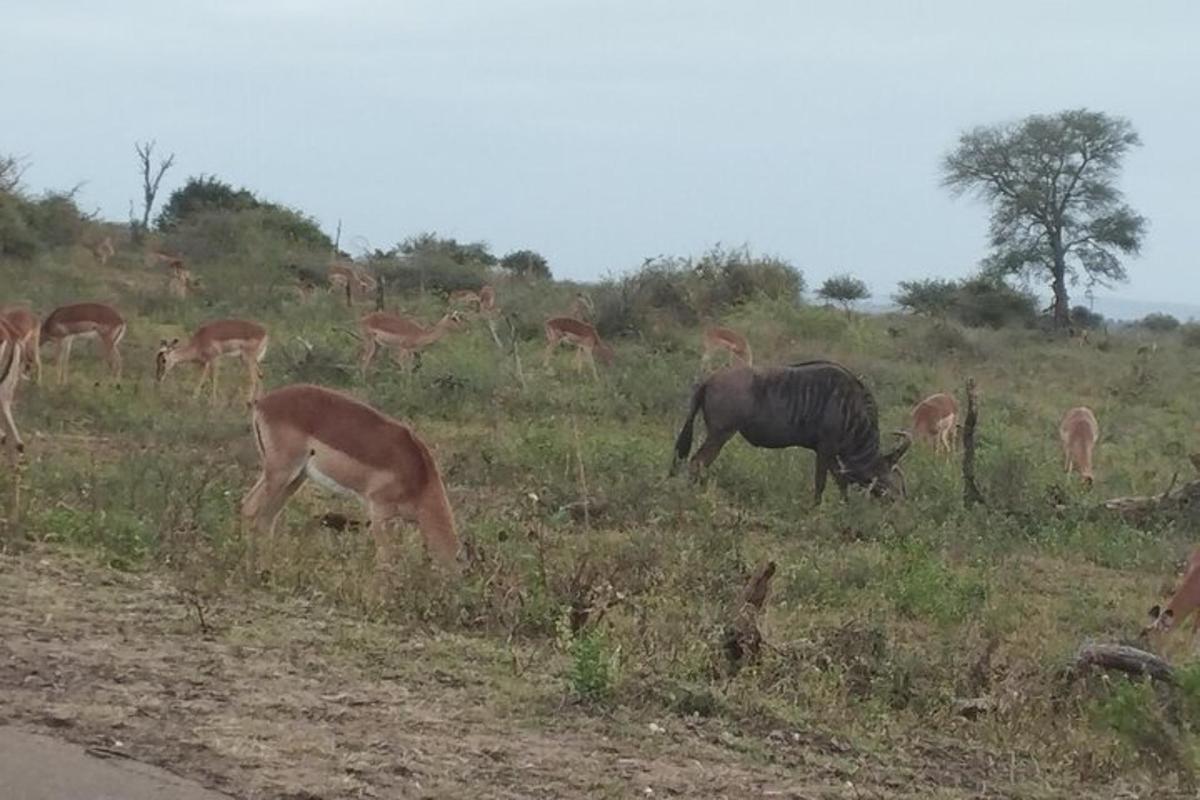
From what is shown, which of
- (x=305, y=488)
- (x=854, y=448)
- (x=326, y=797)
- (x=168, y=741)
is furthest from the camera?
(x=854, y=448)

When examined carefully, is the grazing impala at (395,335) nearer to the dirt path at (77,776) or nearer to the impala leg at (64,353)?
the impala leg at (64,353)

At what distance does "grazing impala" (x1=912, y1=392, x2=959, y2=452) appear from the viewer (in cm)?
2027

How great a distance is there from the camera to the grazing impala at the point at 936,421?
20266mm

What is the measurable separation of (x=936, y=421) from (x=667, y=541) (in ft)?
34.6

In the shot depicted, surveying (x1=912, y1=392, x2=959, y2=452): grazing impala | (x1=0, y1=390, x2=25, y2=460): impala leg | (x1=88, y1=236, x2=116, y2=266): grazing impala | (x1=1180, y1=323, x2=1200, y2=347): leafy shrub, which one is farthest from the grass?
(x1=1180, y1=323, x2=1200, y2=347): leafy shrub

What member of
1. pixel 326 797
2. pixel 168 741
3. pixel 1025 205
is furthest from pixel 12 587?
pixel 1025 205

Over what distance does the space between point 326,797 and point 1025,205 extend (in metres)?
44.5

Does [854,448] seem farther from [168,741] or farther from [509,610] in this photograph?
[168,741]

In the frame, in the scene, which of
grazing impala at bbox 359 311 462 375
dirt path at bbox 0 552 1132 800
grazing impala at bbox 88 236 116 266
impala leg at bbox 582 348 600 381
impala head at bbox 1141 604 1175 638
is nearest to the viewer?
dirt path at bbox 0 552 1132 800

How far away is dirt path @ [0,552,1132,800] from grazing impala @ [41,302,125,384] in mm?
14174

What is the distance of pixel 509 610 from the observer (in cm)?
724

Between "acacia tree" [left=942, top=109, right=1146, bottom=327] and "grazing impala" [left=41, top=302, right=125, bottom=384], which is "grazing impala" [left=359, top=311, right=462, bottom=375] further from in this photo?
"acacia tree" [left=942, top=109, right=1146, bottom=327]

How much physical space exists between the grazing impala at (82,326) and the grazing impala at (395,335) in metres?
3.35

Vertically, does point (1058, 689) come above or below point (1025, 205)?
below
